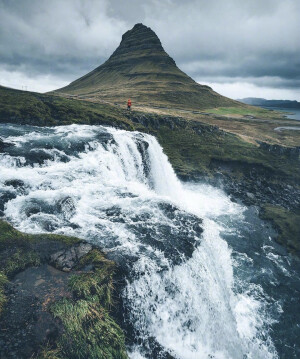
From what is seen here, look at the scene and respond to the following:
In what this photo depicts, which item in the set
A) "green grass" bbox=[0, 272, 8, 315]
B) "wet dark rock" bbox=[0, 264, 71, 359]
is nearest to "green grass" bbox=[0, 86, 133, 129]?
"green grass" bbox=[0, 272, 8, 315]

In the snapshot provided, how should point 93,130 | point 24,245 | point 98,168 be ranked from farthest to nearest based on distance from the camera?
point 93,130, point 98,168, point 24,245

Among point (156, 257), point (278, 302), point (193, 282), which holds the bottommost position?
point (278, 302)

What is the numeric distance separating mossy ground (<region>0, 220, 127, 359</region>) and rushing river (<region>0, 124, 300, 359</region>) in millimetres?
1442

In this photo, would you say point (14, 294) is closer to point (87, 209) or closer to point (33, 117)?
point (87, 209)

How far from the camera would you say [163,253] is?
57.9ft

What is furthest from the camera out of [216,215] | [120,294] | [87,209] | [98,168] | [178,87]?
[178,87]

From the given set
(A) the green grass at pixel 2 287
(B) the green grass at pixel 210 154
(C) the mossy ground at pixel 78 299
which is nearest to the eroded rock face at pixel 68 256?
(C) the mossy ground at pixel 78 299

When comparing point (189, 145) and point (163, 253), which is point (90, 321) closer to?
point (163, 253)

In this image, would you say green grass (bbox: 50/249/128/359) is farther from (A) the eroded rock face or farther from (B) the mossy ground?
(A) the eroded rock face

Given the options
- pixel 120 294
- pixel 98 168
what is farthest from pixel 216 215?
pixel 120 294

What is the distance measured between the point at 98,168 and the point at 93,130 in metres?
14.2

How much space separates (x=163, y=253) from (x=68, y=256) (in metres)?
A: 6.84

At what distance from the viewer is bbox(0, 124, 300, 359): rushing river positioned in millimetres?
14984

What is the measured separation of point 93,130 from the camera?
136ft
